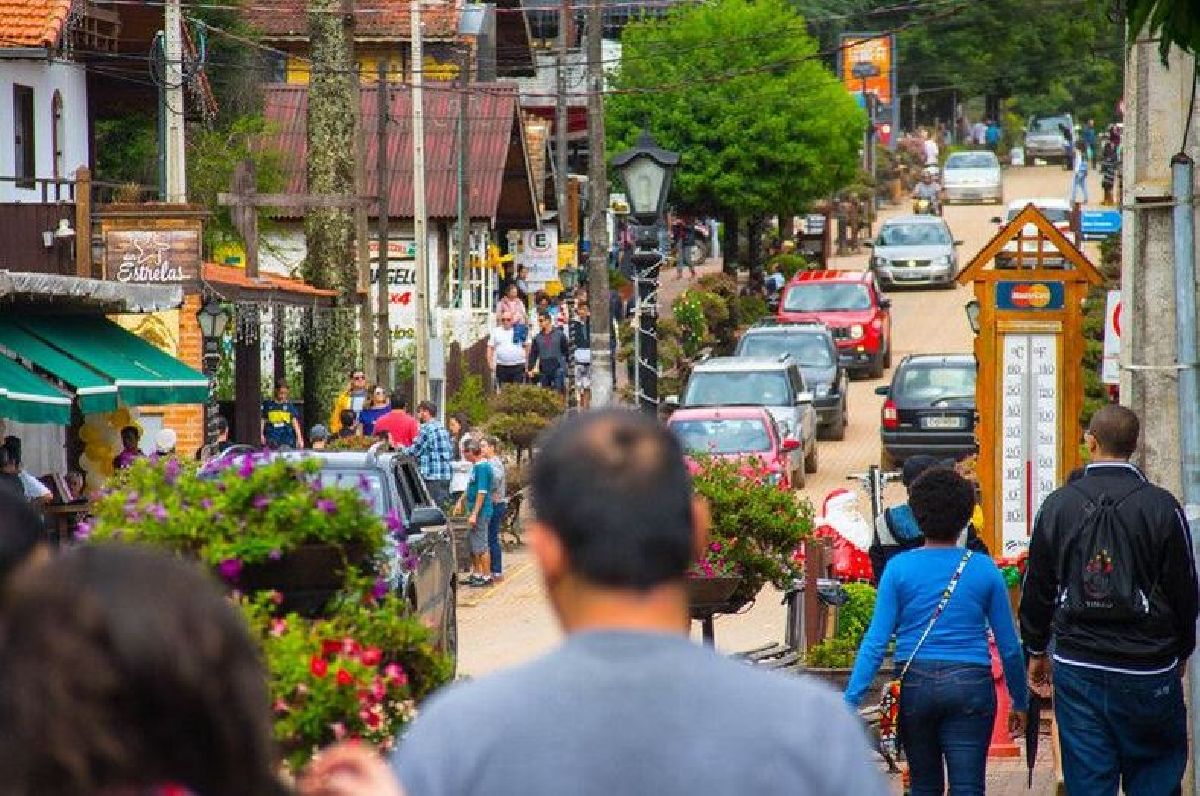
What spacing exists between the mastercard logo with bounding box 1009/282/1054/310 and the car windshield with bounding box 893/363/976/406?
14.9 metres

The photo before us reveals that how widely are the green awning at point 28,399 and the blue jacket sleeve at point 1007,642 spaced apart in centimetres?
1091

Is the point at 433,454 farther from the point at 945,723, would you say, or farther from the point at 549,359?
the point at 945,723

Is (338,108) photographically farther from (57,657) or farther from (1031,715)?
(57,657)

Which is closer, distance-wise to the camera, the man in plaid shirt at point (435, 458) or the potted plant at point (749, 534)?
the potted plant at point (749, 534)

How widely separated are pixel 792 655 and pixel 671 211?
1785 inches

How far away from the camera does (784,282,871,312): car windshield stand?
4422cm

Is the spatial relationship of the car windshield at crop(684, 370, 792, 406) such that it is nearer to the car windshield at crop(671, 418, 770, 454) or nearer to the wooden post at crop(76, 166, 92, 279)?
the car windshield at crop(671, 418, 770, 454)

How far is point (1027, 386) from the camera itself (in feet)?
55.8

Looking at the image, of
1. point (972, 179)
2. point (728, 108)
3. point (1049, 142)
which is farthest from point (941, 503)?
point (1049, 142)

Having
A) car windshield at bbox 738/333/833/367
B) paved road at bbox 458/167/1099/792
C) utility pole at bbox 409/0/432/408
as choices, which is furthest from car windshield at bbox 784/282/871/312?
utility pole at bbox 409/0/432/408

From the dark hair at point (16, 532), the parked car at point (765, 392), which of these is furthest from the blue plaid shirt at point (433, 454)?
the dark hair at point (16, 532)

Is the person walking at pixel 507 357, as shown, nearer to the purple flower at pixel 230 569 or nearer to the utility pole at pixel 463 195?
the utility pole at pixel 463 195

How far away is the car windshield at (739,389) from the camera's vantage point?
3216cm

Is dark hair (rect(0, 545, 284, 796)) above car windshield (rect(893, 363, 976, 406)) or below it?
above
